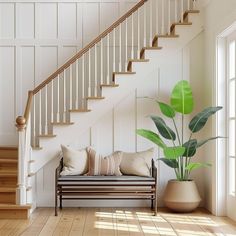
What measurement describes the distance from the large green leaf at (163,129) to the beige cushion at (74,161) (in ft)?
3.33

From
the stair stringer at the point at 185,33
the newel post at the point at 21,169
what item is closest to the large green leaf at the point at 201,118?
the stair stringer at the point at 185,33

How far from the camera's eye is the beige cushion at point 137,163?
21.3 feet

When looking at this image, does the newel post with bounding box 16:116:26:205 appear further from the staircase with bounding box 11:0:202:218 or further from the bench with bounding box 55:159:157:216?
the bench with bounding box 55:159:157:216

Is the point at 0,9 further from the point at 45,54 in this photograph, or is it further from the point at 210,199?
the point at 210,199

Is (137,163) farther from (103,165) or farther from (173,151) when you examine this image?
(173,151)

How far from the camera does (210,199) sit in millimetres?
6551

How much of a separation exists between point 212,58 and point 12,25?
2.99 meters

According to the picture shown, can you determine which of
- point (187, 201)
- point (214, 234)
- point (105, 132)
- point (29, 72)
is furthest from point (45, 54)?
point (214, 234)

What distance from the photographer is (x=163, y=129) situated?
253 inches

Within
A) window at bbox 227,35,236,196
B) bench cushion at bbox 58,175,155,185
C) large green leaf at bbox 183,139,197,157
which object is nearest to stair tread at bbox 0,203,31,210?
bench cushion at bbox 58,175,155,185

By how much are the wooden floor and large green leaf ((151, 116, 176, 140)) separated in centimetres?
96

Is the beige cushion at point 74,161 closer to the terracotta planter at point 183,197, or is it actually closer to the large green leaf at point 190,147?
the terracotta planter at point 183,197

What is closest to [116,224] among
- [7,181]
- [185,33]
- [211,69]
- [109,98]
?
[7,181]

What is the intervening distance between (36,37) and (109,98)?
5.07ft
